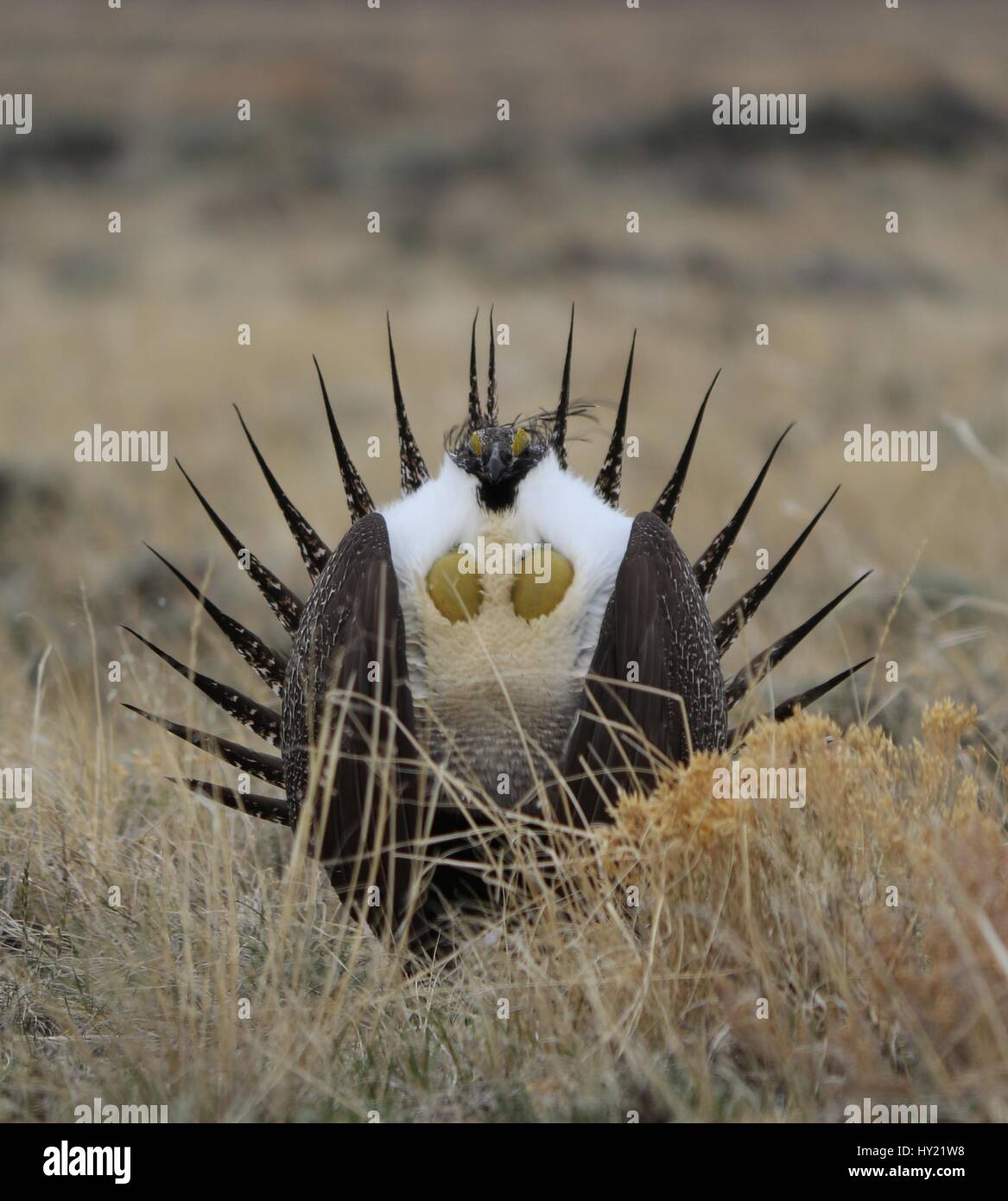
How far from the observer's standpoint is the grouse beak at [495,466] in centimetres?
326

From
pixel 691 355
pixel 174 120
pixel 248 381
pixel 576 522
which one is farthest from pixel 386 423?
pixel 174 120

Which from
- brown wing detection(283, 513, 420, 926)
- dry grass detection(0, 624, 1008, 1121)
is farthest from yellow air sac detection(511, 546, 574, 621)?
dry grass detection(0, 624, 1008, 1121)

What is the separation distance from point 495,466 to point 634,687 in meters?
0.57

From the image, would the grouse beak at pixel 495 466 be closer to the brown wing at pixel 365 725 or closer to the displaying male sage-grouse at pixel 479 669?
the displaying male sage-grouse at pixel 479 669

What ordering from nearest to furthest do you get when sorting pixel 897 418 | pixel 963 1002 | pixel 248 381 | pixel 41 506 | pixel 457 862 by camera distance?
1. pixel 963 1002
2. pixel 457 862
3. pixel 41 506
4. pixel 897 418
5. pixel 248 381

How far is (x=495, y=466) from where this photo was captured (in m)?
3.26

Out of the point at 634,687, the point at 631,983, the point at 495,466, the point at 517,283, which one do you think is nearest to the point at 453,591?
the point at 495,466

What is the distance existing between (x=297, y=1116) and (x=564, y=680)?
1.03 metres

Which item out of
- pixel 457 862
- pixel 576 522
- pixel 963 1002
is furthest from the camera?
pixel 576 522

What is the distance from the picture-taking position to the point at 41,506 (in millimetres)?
9375

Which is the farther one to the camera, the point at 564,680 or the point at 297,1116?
the point at 564,680

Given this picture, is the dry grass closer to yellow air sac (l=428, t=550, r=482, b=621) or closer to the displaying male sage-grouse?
the displaying male sage-grouse

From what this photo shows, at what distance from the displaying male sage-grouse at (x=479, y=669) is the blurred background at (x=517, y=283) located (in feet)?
2.06
